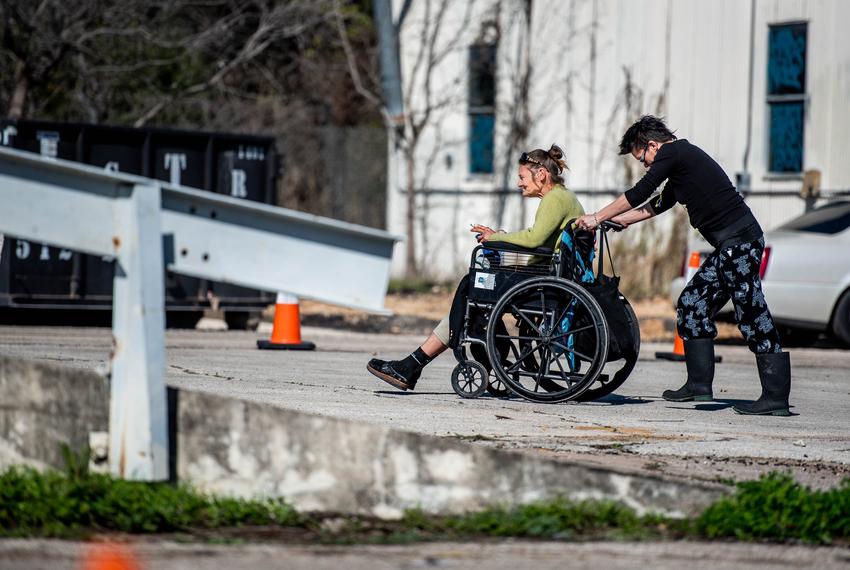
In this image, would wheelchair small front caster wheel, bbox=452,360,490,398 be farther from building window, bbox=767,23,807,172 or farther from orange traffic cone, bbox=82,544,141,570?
building window, bbox=767,23,807,172

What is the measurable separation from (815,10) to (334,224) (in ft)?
50.9

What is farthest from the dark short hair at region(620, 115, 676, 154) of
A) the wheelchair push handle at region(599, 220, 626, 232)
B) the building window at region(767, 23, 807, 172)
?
the building window at region(767, 23, 807, 172)

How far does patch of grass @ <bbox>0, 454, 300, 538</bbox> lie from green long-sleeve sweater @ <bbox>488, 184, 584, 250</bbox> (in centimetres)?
348

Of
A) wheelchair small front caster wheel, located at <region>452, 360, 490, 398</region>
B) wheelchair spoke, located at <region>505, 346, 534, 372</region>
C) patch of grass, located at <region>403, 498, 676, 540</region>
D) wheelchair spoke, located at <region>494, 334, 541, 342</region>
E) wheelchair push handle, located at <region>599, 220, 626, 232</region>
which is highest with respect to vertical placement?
wheelchair push handle, located at <region>599, 220, 626, 232</region>

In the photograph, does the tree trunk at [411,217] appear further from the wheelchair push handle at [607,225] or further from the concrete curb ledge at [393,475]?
the concrete curb ledge at [393,475]

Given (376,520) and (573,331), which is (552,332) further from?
(376,520)

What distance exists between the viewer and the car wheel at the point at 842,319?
13.1 metres

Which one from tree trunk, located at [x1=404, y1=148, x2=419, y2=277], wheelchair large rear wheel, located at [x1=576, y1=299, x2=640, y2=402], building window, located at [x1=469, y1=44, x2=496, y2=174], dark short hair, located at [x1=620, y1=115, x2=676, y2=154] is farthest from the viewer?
tree trunk, located at [x1=404, y1=148, x2=419, y2=277]

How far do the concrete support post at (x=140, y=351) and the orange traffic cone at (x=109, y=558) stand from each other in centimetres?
52

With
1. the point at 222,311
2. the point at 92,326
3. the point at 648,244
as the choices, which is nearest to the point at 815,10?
the point at 648,244

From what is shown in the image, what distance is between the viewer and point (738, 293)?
7602mm

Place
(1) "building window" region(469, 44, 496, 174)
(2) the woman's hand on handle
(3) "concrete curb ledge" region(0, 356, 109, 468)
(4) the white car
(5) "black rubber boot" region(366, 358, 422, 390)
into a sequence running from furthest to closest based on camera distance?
(1) "building window" region(469, 44, 496, 174), (4) the white car, (5) "black rubber boot" region(366, 358, 422, 390), (2) the woman's hand on handle, (3) "concrete curb ledge" region(0, 356, 109, 468)

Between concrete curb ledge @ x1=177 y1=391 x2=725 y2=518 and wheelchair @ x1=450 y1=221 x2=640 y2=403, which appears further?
wheelchair @ x1=450 y1=221 x2=640 y2=403

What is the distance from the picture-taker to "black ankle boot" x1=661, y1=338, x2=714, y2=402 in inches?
314
